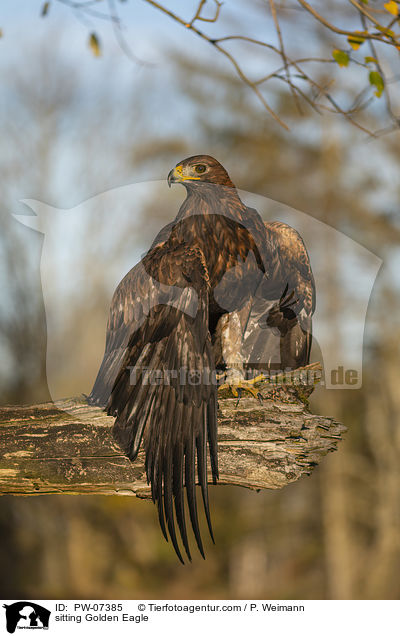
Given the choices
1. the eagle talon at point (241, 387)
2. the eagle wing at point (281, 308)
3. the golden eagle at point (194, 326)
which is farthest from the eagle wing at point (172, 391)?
the eagle wing at point (281, 308)

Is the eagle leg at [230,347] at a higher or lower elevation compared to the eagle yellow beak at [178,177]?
lower

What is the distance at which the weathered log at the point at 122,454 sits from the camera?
2852 millimetres

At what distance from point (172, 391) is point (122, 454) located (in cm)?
61

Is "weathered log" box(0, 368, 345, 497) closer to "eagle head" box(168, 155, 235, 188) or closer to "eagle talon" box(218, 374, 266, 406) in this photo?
"eagle talon" box(218, 374, 266, 406)

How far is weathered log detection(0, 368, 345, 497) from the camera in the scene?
2.85 m

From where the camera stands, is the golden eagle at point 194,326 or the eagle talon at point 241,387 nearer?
the golden eagle at point 194,326

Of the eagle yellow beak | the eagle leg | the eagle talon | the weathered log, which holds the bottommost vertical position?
the weathered log

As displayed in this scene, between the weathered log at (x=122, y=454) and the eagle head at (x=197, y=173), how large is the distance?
4.63ft

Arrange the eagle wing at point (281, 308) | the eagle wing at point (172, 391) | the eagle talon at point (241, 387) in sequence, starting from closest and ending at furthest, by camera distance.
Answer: the eagle wing at point (172, 391) < the eagle talon at point (241, 387) < the eagle wing at point (281, 308)

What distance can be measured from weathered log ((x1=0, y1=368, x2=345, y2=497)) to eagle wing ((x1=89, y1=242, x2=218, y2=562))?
0.24 metres

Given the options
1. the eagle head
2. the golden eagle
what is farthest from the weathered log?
the eagle head

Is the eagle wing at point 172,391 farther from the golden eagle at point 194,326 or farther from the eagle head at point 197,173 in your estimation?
the eagle head at point 197,173

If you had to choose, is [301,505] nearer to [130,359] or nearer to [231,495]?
[231,495]
